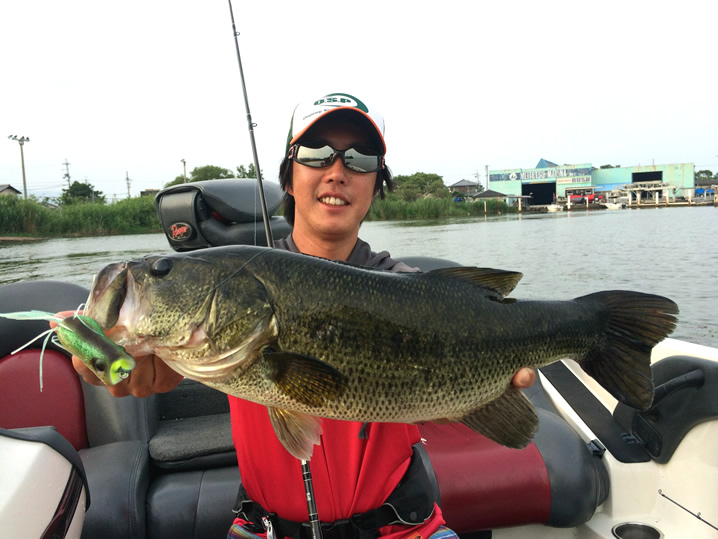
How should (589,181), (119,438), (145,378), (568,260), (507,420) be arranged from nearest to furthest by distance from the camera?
(145,378) → (507,420) → (119,438) → (568,260) → (589,181)

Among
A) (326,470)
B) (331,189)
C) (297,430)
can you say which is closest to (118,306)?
(297,430)

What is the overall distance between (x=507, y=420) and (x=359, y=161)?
148cm

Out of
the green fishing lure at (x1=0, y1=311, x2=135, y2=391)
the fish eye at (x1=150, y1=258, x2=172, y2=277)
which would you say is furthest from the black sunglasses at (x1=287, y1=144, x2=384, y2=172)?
the green fishing lure at (x1=0, y1=311, x2=135, y2=391)

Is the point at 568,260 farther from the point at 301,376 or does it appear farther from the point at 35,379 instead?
the point at 301,376

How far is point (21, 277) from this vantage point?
33.0 ft

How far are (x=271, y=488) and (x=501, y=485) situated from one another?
6.21 ft

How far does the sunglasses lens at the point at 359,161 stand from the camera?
8.27 ft

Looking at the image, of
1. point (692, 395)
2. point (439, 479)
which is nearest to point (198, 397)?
point (439, 479)

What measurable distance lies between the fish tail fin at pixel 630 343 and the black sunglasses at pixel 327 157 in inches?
51.1

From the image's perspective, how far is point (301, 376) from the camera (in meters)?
1.66

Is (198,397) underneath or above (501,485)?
above

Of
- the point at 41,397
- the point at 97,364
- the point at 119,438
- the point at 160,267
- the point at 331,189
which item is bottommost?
the point at 119,438

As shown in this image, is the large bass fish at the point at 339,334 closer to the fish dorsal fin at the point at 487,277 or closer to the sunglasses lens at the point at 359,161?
the fish dorsal fin at the point at 487,277

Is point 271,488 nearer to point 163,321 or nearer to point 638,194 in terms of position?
point 163,321
